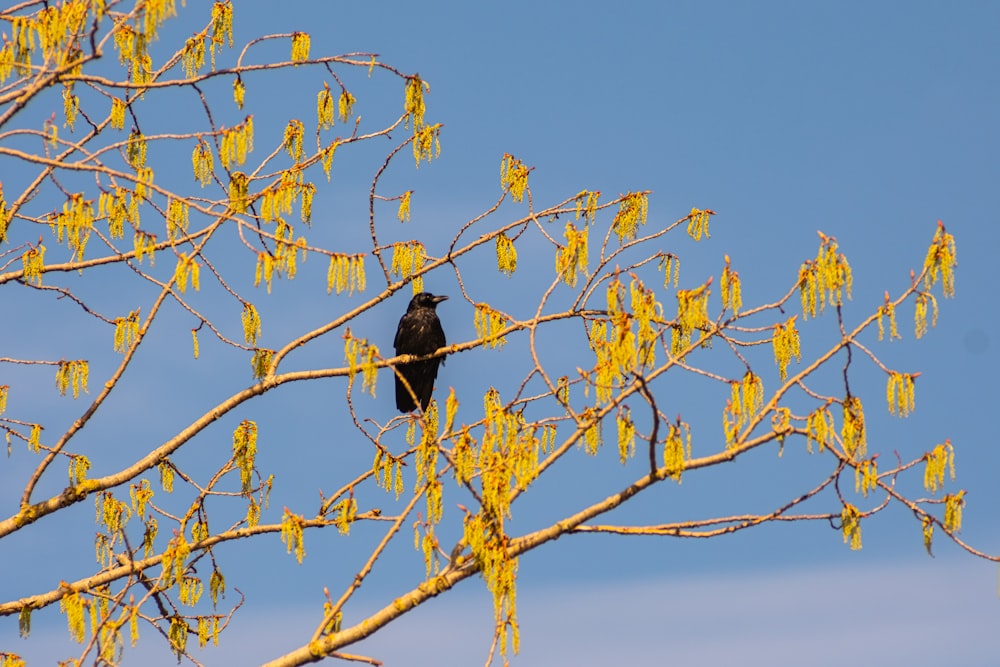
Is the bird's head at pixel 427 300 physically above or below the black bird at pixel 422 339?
above

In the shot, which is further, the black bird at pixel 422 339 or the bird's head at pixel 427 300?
the bird's head at pixel 427 300

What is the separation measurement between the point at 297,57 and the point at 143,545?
305 centimetres

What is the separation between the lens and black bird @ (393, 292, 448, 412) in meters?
11.4

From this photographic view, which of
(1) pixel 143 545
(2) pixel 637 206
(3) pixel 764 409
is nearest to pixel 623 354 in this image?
(3) pixel 764 409

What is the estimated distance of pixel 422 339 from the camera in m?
11.6

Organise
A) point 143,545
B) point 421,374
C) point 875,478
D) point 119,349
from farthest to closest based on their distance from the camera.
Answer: point 421,374 < point 143,545 < point 119,349 < point 875,478

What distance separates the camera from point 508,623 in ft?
16.3

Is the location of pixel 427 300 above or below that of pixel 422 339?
above

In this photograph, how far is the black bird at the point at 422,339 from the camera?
11422mm

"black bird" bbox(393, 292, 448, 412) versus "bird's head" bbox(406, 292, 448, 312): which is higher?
"bird's head" bbox(406, 292, 448, 312)

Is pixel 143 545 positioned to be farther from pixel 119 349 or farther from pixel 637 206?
pixel 637 206

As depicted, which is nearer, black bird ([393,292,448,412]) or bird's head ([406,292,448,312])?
black bird ([393,292,448,412])

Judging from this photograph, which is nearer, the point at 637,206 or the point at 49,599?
the point at 637,206

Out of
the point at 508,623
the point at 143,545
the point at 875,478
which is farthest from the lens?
the point at 143,545
